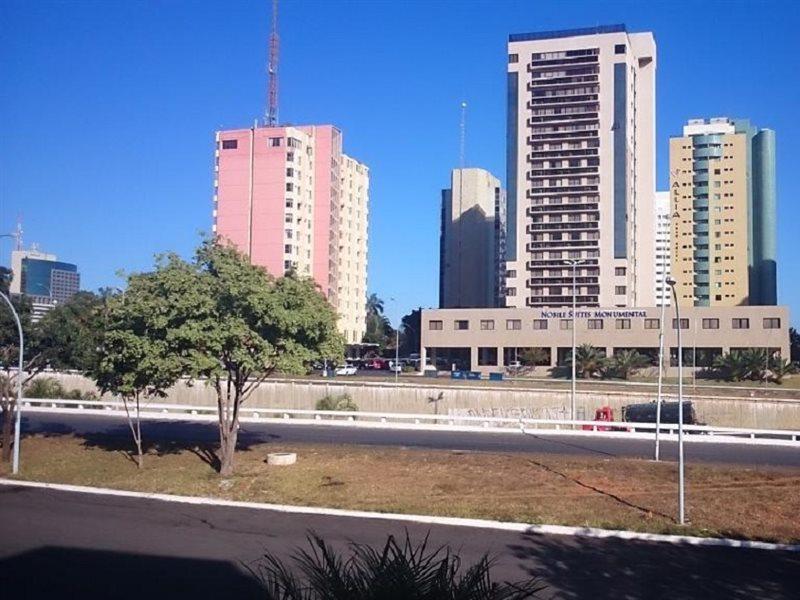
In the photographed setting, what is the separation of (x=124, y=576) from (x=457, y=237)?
117744 mm

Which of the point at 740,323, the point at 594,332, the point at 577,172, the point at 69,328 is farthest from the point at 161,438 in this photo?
the point at 577,172

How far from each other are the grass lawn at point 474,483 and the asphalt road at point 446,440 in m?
2.92

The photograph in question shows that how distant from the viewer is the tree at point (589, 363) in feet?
232

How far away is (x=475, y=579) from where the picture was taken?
476 centimetres

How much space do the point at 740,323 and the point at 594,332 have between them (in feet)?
44.9

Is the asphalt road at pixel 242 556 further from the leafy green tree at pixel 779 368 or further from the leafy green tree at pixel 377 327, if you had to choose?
the leafy green tree at pixel 377 327

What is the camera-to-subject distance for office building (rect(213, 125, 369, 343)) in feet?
300

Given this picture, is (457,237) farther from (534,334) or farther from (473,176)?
(534,334)

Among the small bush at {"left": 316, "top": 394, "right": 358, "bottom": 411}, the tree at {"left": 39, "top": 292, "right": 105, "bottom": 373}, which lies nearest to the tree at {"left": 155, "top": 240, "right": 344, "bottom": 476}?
the tree at {"left": 39, "top": 292, "right": 105, "bottom": 373}

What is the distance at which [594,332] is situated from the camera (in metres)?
82.9

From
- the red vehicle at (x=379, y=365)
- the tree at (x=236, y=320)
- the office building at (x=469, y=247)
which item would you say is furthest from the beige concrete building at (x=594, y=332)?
the tree at (x=236, y=320)

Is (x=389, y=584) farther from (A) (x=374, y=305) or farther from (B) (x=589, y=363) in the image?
(A) (x=374, y=305)

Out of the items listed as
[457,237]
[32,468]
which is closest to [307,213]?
[457,237]

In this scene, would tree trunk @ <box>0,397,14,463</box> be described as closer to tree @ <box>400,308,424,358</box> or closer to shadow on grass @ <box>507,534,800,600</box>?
shadow on grass @ <box>507,534,800,600</box>
